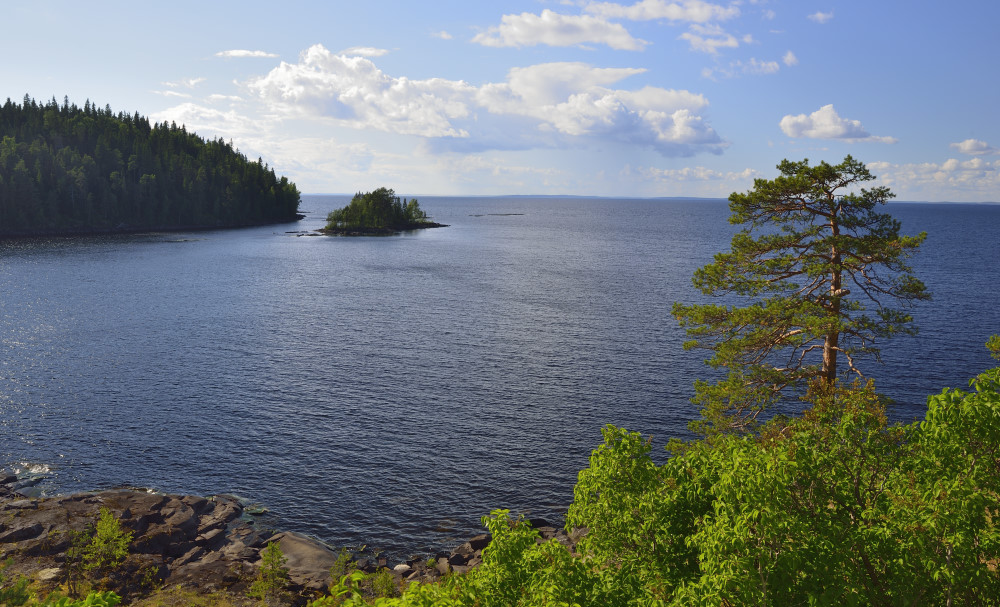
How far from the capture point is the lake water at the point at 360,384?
4381cm

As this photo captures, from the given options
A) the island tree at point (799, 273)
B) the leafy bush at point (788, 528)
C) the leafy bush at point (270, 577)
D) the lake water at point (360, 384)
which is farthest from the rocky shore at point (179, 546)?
the leafy bush at point (788, 528)

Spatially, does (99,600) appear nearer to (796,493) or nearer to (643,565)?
(643,565)

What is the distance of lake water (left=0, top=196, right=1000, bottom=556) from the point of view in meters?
43.8

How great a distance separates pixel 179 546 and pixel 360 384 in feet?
89.1

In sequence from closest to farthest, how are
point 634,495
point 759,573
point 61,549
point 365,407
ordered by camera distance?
point 759,573
point 634,495
point 61,549
point 365,407

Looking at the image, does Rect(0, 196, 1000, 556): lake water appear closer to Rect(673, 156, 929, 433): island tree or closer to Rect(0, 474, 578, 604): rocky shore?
Rect(0, 474, 578, 604): rocky shore

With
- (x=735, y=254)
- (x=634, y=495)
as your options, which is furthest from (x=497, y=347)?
(x=634, y=495)

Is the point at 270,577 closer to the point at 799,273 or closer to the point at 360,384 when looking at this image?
the point at 360,384

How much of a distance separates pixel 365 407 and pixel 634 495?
42947mm

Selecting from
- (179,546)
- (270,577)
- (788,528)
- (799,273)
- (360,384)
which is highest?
(799,273)

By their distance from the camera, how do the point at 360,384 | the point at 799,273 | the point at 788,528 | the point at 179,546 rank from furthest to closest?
the point at 360,384, the point at 179,546, the point at 799,273, the point at 788,528

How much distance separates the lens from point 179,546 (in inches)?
1441

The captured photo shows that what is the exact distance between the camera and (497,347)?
75.8 metres

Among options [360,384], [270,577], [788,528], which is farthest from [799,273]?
[360,384]
